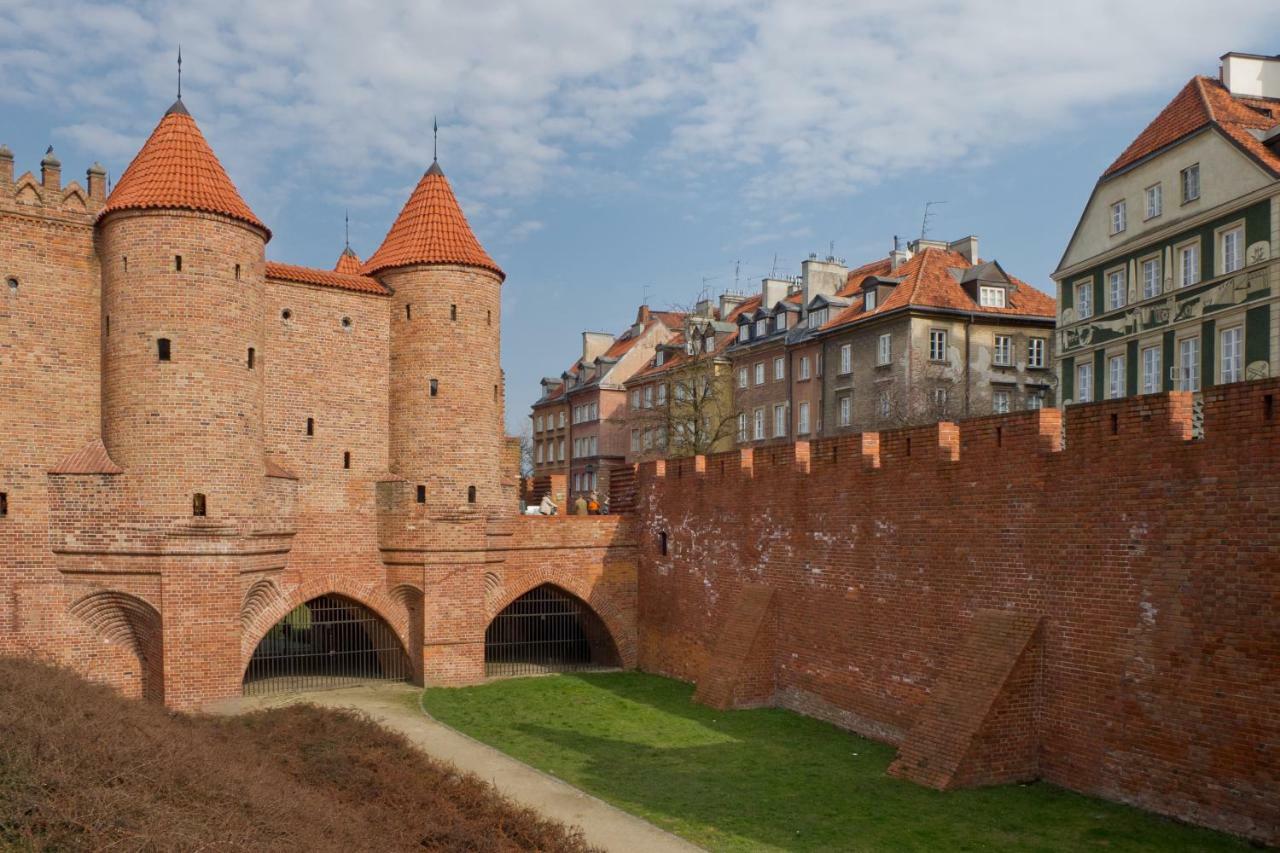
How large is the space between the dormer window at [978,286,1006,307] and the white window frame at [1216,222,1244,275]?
39.2 feet

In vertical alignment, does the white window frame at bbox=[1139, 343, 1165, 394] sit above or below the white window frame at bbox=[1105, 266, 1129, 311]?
below

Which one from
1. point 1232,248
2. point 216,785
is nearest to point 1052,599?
point 216,785

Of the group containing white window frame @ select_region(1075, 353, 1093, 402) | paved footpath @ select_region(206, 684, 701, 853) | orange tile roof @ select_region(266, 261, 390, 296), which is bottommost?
paved footpath @ select_region(206, 684, 701, 853)

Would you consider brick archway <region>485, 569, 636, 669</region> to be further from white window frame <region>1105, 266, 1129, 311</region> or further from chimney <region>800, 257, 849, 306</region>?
chimney <region>800, 257, 849, 306</region>

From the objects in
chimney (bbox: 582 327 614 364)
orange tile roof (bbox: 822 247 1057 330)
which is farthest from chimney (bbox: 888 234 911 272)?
chimney (bbox: 582 327 614 364)

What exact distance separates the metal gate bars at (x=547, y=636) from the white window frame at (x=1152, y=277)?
55.9 feet

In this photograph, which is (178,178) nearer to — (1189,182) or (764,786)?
(764,786)

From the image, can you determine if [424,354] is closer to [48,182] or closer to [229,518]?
[229,518]

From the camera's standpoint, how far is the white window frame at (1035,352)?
125 ft

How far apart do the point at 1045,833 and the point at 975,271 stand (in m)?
29.7

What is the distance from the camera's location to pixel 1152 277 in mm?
28062

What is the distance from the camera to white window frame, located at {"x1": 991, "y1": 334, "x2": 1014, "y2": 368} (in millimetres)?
37562

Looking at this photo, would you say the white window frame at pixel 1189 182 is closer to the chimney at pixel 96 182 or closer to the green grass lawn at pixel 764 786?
the green grass lawn at pixel 764 786

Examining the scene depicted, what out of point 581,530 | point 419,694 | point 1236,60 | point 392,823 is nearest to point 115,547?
point 419,694
